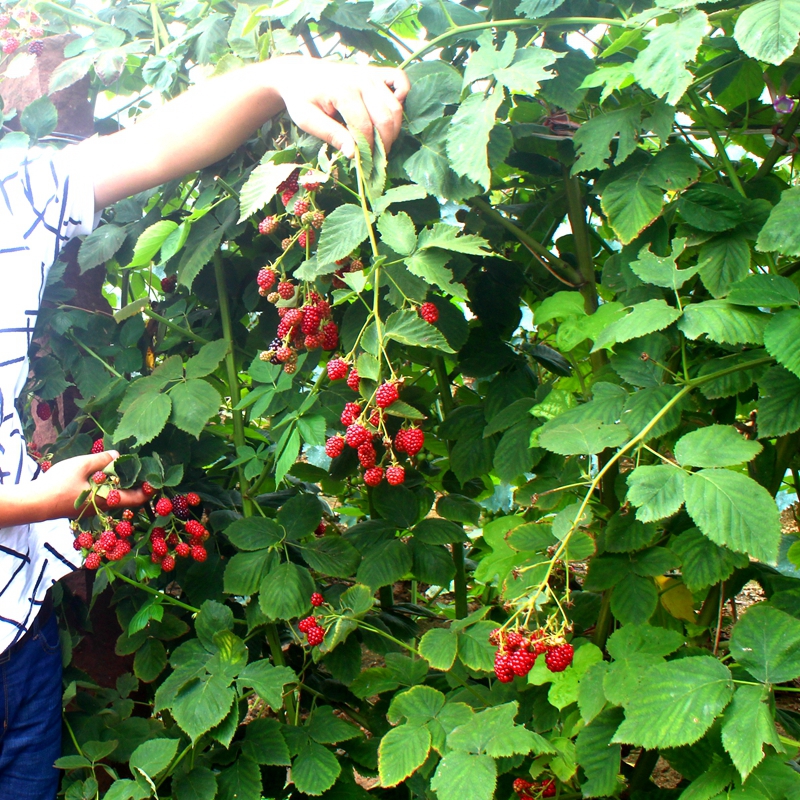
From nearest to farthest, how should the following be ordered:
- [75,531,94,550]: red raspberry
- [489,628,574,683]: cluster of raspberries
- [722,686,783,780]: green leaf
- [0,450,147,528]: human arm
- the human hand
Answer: [722,686,783,780]: green leaf
[489,628,574,683]: cluster of raspberries
the human hand
[0,450,147,528]: human arm
[75,531,94,550]: red raspberry

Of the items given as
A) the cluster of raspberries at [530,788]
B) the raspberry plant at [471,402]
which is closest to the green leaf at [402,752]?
the raspberry plant at [471,402]

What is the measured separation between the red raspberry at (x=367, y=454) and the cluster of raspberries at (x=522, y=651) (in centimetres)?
26

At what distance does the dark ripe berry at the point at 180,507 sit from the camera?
4.21 ft

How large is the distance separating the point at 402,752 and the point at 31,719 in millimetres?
687

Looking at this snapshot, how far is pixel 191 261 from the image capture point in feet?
4.04

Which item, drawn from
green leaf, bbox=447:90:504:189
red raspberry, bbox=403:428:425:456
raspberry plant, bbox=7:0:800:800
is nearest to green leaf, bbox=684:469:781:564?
raspberry plant, bbox=7:0:800:800

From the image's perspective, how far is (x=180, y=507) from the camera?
4.21ft

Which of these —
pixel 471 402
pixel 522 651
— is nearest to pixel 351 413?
pixel 522 651

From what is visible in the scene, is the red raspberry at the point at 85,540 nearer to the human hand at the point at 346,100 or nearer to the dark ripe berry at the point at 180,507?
the dark ripe berry at the point at 180,507

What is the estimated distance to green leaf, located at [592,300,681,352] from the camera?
88 cm

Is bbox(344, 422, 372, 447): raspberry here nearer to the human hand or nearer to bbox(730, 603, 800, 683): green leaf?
the human hand

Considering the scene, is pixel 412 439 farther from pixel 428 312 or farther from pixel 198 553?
pixel 198 553

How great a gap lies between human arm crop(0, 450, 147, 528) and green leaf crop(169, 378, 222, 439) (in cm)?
12

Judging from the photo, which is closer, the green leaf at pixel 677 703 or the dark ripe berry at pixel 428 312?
the green leaf at pixel 677 703
